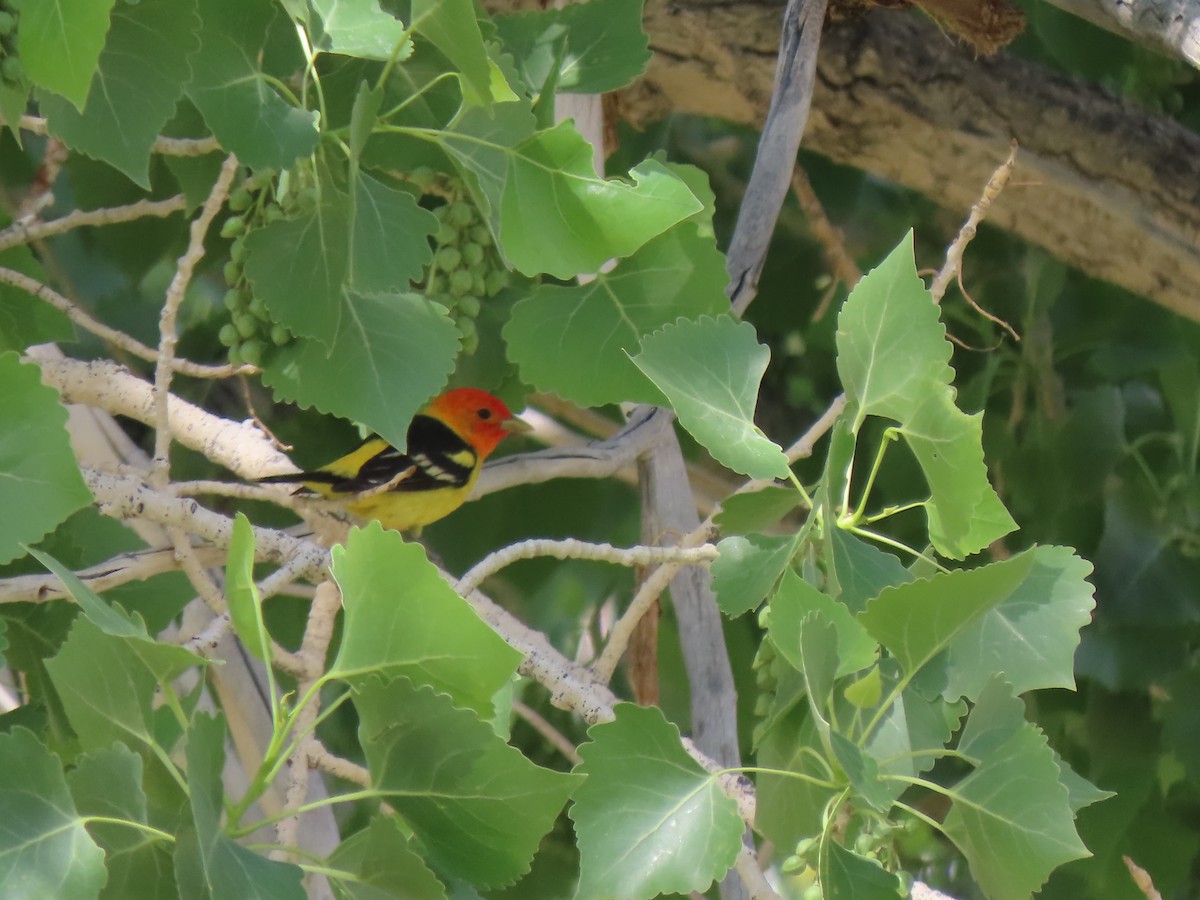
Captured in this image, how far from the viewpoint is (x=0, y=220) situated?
7.98ft

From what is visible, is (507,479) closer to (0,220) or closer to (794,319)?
(0,220)

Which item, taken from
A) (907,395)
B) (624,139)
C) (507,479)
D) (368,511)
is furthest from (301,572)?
(624,139)

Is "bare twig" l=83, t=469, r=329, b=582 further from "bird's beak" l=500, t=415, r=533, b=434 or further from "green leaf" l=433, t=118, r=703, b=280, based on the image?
"bird's beak" l=500, t=415, r=533, b=434

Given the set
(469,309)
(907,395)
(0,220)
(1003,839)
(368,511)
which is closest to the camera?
(1003,839)

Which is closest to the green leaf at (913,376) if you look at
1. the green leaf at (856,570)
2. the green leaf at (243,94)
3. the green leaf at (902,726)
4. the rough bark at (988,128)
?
the green leaf at (856,570)

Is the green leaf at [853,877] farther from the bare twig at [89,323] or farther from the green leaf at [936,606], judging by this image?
the bare twig at [89,323]

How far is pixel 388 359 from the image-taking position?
5.98 ft

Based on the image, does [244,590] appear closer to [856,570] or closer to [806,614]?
[806,614]

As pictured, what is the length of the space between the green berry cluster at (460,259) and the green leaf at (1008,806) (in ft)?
3.49

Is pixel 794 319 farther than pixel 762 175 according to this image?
Yes

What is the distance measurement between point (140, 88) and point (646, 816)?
1.06m

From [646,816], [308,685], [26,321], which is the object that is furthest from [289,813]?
[26,321]

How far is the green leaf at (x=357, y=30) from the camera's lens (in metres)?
1.67

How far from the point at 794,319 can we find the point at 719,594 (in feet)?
9.38
